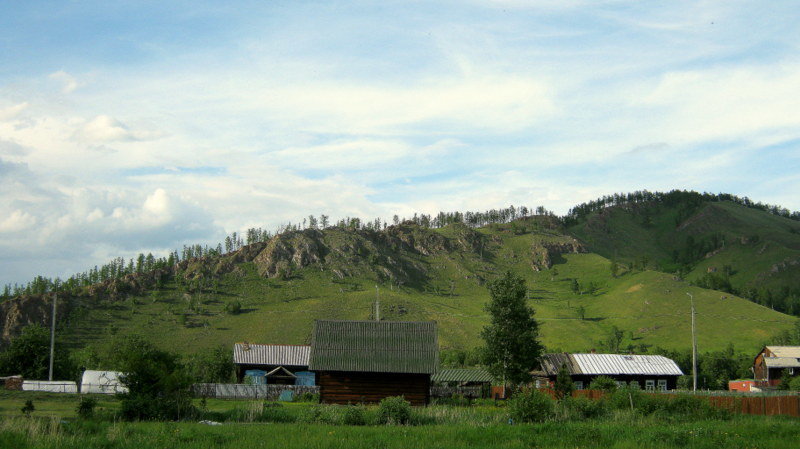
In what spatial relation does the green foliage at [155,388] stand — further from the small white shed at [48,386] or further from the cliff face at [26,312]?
the cliff face at [26,312]

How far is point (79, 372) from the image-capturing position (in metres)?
68.4

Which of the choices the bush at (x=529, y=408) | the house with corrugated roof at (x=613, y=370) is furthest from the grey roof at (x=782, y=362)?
the bush at (x=529, y=408)

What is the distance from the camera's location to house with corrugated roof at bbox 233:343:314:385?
7000 cm

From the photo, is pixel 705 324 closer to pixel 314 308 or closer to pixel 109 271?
pixel 314 308

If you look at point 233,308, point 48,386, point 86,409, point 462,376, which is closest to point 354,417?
point 86,409

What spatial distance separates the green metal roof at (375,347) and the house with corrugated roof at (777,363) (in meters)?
56.2

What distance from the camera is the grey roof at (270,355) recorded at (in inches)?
2788

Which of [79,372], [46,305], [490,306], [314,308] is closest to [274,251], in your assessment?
[314,308]

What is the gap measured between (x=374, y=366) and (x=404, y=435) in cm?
1913

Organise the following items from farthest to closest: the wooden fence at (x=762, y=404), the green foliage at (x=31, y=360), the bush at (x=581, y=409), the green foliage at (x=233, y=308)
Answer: the green foliage at (x=233, y=308), the green foliage at (x=31, y=360), the wooden fence at (x=762, y=404), the bush at (x=581, y=409)

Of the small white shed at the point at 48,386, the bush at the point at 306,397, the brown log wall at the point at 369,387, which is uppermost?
the brown log wall at the point at 369,387

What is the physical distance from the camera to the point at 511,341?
4888cm

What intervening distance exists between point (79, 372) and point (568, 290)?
138 metres

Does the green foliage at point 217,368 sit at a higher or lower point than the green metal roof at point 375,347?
lower
